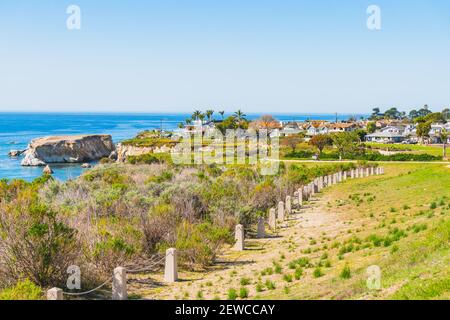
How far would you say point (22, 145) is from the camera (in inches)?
4262

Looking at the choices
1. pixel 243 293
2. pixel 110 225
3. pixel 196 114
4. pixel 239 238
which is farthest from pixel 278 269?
pixel 196 114

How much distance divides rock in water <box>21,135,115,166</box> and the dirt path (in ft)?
222

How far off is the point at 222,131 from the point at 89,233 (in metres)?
87.5

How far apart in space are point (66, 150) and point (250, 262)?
8088 cm

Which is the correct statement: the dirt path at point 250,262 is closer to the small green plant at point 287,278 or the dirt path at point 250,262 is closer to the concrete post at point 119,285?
the small green plant at point 287,278

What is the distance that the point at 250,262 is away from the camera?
1485 centimetres

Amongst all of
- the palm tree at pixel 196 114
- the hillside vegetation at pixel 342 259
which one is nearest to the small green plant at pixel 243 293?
the hillside vegetation at pixel 342 259

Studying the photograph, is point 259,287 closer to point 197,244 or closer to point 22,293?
point 197,244

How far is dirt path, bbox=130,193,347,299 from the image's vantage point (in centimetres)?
1162

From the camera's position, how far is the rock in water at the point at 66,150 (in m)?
82.8

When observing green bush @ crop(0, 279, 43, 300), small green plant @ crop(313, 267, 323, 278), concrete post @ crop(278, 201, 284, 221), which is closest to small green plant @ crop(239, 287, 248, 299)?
small green plant @ crop(313, 267, 323, 278)

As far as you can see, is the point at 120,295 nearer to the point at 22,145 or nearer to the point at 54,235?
the point at 54,235
